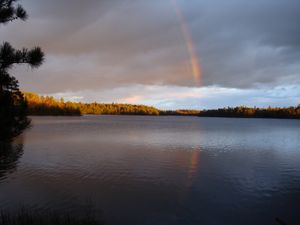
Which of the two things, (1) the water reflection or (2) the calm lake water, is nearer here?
(2) the calm lake water

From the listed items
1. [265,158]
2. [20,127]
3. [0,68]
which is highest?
[0,68]

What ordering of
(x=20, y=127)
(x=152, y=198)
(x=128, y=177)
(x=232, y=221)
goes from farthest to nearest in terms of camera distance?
(x=128, y=177) < (x=152, y=198) < (x=232, y=221) < (x=20, y=127)

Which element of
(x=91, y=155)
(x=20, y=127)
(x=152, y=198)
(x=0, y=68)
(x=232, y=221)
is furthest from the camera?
(x=91, y=155)

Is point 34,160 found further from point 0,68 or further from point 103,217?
point 0,68

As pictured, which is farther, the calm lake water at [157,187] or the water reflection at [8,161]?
the water reflection at [8,161]

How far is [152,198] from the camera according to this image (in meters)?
22.3

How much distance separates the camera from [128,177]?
29.5 meters

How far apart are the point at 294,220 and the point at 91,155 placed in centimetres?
3125

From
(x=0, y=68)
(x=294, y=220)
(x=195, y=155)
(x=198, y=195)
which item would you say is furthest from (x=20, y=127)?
(x=195, y=155)

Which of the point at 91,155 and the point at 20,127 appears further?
the point at 91,155

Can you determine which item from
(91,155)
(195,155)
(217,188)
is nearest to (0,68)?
(217,188)

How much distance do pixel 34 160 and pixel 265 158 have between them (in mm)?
33866

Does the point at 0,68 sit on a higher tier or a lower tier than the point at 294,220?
higher

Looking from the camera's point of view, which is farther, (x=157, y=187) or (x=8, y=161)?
(x=8, y=161)
